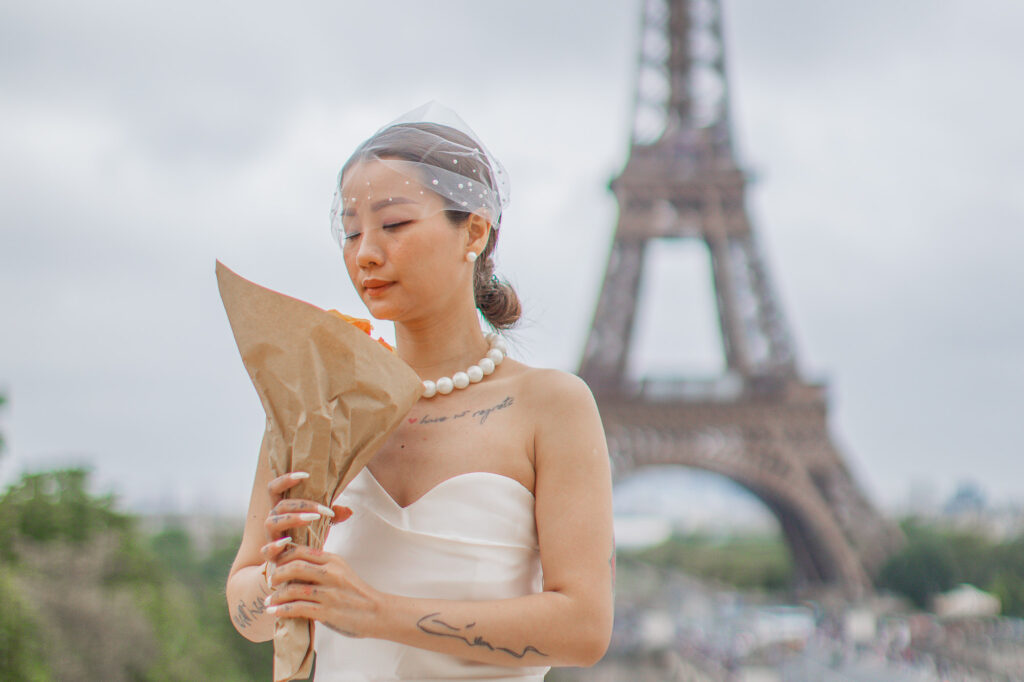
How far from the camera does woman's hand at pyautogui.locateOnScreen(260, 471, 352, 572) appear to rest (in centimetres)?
161

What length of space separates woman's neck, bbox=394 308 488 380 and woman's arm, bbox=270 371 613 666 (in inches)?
8.0

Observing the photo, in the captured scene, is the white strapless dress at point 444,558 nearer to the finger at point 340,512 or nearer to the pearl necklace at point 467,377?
the finger at point 340,512

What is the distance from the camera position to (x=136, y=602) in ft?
46.5

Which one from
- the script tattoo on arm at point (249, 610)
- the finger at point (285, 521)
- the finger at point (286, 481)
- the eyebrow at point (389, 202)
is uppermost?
the eyebrow at point (389, 202)

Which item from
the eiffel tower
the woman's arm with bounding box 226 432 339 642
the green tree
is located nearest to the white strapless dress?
the woman's arm with bounding box 226 432 339 642

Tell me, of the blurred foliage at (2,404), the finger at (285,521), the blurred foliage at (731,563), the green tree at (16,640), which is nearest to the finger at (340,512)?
the finger at (285,521)

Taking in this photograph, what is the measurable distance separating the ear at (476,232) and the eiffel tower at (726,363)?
21446 millimetres

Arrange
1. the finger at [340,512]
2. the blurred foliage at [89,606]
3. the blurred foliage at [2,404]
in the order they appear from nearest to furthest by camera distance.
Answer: the finger at [340,512], the blurred foliage at [89,606], the blurred foliage at [2,404]

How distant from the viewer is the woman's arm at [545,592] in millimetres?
1615

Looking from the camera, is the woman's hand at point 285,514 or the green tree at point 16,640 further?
the green tree at point 16,640

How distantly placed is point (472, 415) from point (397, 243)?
0.31 meters

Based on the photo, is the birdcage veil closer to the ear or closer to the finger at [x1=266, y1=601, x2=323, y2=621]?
the ear

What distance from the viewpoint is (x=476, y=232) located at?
78.2 inches

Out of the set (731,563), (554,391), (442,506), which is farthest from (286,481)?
(731,563)
